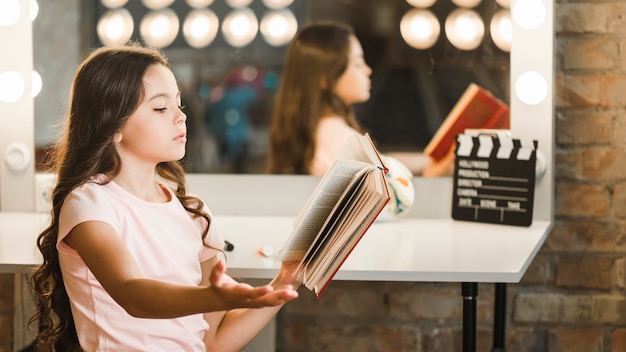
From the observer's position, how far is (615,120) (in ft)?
7.07

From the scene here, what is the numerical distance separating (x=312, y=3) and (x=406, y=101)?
1.10ft

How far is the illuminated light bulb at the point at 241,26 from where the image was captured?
2.18 m

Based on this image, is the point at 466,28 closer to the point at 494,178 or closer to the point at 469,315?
the point at 494,178

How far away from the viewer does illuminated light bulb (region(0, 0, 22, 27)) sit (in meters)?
2.25

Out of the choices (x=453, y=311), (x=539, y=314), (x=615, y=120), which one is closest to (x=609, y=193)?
(x=615, y=120)

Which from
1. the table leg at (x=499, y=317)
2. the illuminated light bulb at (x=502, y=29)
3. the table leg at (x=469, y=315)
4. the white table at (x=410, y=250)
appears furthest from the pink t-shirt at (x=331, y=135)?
the table leg at (x=469, y=315)

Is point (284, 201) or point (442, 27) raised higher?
point (442, 27)

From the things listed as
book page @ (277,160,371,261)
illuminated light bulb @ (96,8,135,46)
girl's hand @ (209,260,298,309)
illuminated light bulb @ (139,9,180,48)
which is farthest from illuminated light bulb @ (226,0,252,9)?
girl's hand @ (209,260,298,309)

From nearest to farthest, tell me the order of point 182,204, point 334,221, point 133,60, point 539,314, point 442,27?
point 334,221 < point 133,60 < point 182,204 < point 442,27 < point 539,314

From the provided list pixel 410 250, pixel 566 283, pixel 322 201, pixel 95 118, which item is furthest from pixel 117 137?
pixel 566 283

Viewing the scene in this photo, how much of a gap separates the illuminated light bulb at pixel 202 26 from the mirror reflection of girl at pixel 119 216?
804 mm

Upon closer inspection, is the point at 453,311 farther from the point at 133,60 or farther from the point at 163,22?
the point at 133,60

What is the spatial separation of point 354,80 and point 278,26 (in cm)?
23

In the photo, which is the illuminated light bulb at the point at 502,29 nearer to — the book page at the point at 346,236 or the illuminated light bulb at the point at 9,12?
the book page at the point at 346,236
